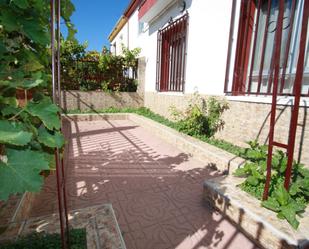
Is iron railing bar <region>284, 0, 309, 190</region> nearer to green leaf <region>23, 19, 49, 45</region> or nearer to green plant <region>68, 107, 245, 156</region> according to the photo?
green plant <region>68, 107, 245, 156</region>

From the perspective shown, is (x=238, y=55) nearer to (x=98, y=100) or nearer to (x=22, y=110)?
(x=22, y=110)

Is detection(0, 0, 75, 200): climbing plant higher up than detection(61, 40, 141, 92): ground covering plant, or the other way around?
detection(61, 40, 141, 92): ground covering plant

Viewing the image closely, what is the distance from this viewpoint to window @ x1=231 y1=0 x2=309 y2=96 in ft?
10.9

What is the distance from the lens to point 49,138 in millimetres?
869

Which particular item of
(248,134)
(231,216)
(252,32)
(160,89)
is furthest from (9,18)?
(160,89)

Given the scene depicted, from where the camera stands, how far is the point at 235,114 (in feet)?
13.7

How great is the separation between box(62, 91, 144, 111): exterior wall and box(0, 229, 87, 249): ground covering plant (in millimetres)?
8050

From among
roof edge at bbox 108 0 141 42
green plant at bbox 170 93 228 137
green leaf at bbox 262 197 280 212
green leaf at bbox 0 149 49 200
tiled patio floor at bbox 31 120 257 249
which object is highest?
roof edge at bbox 108 0 141 42

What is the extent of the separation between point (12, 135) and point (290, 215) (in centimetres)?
234

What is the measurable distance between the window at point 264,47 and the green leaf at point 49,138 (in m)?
3.53

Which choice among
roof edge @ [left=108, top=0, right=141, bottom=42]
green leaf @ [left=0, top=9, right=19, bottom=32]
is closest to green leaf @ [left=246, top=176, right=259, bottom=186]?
green leaf @ [left=0, top=9, right=19, bottom=32]

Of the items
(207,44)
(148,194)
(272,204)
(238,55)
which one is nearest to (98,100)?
(207,44)

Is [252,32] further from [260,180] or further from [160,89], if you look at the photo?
[160,89]

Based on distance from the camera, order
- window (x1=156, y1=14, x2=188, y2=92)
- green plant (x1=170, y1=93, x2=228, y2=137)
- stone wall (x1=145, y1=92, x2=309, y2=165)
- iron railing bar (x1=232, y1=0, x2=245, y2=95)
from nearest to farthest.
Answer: stone wall (x1=145, y1=92, x2=309, y2=165) → iron railing bar (x1=232, y1=0, x2=245, y2=95) → green plant (x1=170, y1=93, x2=228, y2=137) → window (x1=156, y1=14, x2=188, y2=92)
